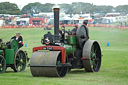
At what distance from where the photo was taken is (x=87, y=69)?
14484 millimetres

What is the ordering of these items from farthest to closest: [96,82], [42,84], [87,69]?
[87,69], [96,82], [42,84]

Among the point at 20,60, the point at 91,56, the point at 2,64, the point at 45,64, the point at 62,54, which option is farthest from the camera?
the point at 20,60

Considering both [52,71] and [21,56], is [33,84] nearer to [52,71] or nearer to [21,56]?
[52,71]

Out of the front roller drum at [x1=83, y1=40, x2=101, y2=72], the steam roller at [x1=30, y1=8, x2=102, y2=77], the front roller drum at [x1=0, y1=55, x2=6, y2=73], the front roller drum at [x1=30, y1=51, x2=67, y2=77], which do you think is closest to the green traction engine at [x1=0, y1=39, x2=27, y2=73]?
the front roller drum at [x1=0, y1=55, x2=6, y2=73]

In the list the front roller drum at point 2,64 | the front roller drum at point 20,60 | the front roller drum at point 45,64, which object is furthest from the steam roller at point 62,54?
the front roller drum at point 20,60

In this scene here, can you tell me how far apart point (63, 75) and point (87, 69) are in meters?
1.92

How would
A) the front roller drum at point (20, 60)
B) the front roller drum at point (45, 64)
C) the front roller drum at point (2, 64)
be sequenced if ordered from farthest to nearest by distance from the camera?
the front roller drum at point (20, 60) → the front roller drum at point (2, 64) → the front roller drum at point (45, 64)

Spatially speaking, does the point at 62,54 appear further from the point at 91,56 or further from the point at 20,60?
the point at 20,60

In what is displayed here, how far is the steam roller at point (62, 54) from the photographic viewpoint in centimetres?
1224

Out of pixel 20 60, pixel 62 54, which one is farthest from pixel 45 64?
pixel 20 60

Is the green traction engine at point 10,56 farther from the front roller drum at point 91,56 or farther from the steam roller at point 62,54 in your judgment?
the front roller drum at point 91,56

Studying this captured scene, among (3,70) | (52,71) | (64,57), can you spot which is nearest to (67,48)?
(64,57)

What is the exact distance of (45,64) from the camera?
40.0ft

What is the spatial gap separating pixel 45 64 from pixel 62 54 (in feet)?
2.76
